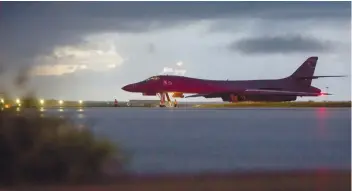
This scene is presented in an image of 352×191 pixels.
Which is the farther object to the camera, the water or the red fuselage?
the red fuselage

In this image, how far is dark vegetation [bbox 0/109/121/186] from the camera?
13.3 meters

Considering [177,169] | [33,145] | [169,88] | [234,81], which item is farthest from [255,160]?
[234,81]

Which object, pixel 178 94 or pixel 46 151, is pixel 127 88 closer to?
pixel 178 94

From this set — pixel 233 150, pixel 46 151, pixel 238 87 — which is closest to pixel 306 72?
pixel 238 87

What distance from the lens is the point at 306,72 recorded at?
10425 cm

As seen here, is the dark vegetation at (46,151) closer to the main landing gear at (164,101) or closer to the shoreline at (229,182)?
the shoreline at (229,182)

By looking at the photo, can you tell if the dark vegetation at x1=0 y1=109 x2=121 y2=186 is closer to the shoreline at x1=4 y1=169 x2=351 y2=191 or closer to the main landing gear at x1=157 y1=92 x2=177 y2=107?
the shoreline at x1=4 y1=169 x2=351 y2=191

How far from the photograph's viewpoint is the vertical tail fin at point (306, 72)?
10325cm

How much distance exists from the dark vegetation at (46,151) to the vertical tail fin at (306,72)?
89.3m

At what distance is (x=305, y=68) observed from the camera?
104250 millimetres

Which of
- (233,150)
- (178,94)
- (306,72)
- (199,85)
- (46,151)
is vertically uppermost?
(306,72)

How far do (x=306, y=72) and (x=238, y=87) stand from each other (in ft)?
42.8

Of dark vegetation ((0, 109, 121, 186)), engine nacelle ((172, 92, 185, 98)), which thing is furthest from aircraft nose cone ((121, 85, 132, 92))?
dark vegetation ((0, 109, 121, 186))

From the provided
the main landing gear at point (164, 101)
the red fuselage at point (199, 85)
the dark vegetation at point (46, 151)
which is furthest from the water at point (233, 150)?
the red fuselage at point (199, 85)
